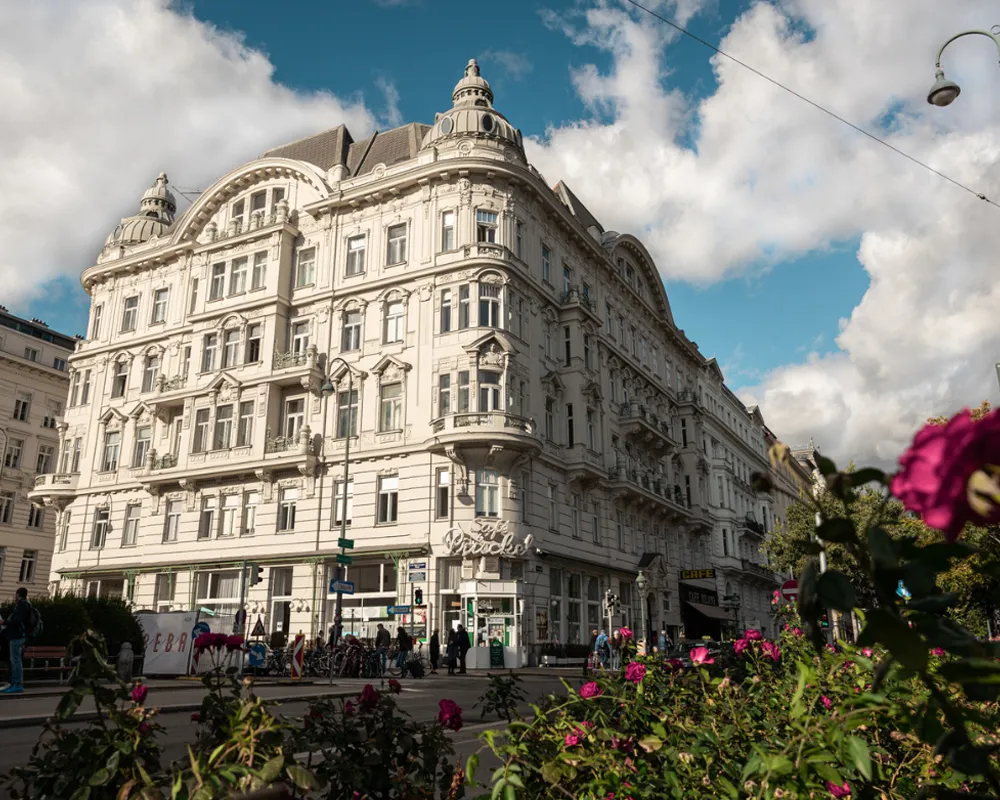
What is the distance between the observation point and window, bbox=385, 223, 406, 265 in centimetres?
3528

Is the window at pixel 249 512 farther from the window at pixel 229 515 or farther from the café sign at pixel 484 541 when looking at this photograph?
the café sign at pixel 484 541

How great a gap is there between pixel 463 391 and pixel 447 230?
289 inches

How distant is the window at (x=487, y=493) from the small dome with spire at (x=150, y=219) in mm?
26094

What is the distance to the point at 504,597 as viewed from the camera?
2997 cm

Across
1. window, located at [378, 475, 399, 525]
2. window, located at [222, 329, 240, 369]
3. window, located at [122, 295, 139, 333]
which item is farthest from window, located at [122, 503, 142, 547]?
window, located at [378, 475, 399, 525]

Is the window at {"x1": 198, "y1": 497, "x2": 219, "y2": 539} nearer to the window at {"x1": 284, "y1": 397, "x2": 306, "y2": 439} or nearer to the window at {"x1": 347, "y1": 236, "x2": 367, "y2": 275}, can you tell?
the window at {"x1": 284, "y1": 397, "x2": 306, "y2": 439}

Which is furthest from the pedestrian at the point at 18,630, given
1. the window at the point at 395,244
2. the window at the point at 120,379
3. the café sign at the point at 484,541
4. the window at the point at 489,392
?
the window at the point at 120,379

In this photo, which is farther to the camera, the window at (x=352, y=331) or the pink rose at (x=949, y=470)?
the window at (x=352, y=331)

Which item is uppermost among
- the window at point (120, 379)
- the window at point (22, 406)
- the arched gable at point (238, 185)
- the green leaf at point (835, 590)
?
the arched gable at point (238, 185)

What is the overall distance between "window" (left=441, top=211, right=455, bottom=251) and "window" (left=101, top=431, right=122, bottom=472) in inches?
773

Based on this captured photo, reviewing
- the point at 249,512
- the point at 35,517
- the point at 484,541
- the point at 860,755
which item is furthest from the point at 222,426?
the point at 860,755

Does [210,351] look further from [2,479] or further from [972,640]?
[972,640]

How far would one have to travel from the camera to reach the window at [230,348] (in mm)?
37469

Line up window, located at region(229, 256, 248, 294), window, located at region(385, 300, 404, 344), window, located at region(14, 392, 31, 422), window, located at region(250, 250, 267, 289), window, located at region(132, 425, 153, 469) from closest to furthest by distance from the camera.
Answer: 1. window, located at region(385, 300, 404, 344)
2. window, located at region(250, 250, 267, 289)
3. window, located at region(229, 256, 248, 294)
4. window, located at region(132, 425, 153, 469)
5. window, located at region(14, 392, 31, 422)
